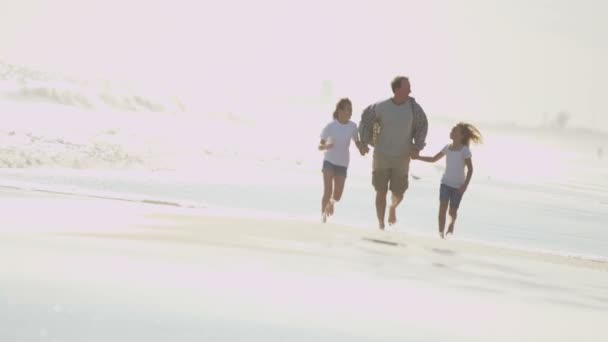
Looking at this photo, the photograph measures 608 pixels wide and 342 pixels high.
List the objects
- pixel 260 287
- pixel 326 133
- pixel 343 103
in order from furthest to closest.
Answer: pixel 326 133, pixel 343 103, pixel 260 287

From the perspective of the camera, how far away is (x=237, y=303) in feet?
17.6

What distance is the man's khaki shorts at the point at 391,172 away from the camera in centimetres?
1200

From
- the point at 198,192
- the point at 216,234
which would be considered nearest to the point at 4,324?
the point at 216,234

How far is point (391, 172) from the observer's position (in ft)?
39.8

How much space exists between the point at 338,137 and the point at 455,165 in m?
1.48

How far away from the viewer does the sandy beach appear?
476cm

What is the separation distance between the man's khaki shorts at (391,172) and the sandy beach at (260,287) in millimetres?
2114

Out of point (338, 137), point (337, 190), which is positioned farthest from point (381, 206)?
point (338, 137)

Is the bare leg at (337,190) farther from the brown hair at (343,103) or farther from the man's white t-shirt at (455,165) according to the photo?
the man's white t-shirt at (455,165)

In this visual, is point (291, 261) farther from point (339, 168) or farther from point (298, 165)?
point (298, 165)

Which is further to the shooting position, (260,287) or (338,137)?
(338,137)

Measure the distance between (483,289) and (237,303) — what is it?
7.45 ft

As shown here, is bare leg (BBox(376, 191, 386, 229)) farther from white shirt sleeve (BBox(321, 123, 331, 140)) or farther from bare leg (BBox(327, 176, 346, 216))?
white shirt sleeve (BBox(321, 123, 331, 140))

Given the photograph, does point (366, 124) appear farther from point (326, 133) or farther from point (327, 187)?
point (327, 187)
